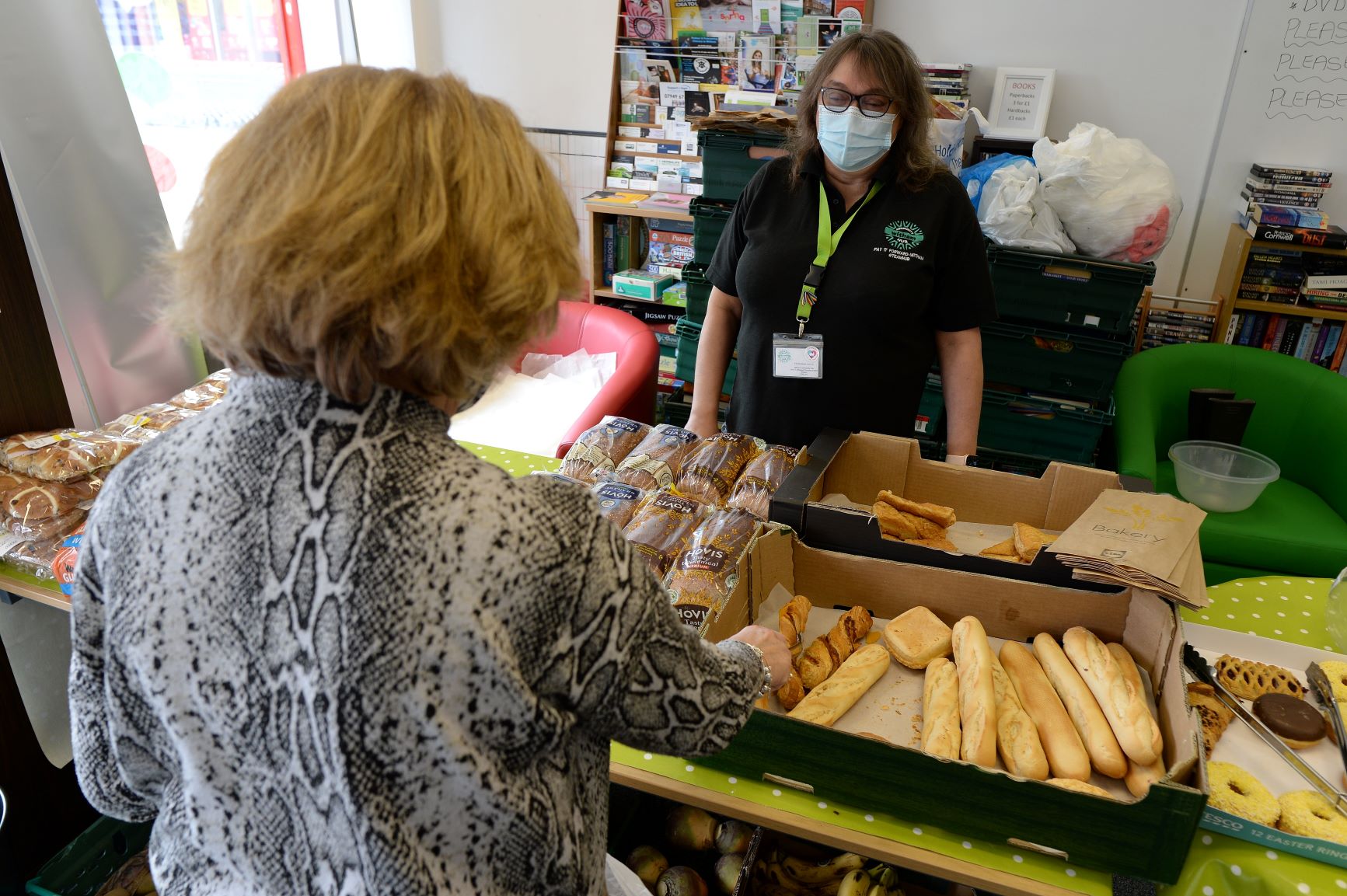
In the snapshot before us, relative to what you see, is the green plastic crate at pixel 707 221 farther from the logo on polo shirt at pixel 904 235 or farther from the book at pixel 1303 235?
the book at pixel 1303 235

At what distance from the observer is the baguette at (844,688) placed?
1250 millimetres

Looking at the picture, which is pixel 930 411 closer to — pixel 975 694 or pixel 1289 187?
pixel 1289 187

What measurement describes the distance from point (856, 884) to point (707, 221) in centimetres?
221

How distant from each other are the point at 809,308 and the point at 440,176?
1402 millimetres

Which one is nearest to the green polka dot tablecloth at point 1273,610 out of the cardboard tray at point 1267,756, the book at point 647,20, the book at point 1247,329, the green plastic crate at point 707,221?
the cardboard tray at point 1267,756

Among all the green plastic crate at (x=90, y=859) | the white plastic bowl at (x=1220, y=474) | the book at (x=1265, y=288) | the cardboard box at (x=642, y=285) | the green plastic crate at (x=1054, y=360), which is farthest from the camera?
the cardboard box at (x=642, y=285)

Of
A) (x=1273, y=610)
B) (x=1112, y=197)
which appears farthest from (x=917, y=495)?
(x=1112, y=197)

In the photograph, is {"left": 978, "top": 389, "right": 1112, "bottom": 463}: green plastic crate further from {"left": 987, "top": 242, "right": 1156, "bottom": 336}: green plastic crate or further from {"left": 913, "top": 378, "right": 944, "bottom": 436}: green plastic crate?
{"left": 987, "top": 242, "right": 1156, "bottom": 336}: green plastic crate

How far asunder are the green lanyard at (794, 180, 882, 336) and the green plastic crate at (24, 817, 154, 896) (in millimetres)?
1754

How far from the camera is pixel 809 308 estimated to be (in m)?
1.94

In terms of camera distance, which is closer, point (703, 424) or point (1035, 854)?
point (1035, 854)

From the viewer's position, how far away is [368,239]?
1.96ft

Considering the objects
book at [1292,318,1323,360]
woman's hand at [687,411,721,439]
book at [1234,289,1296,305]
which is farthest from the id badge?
book at [1292,318,1323,360]

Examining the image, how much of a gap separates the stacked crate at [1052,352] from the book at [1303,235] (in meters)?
0.74
